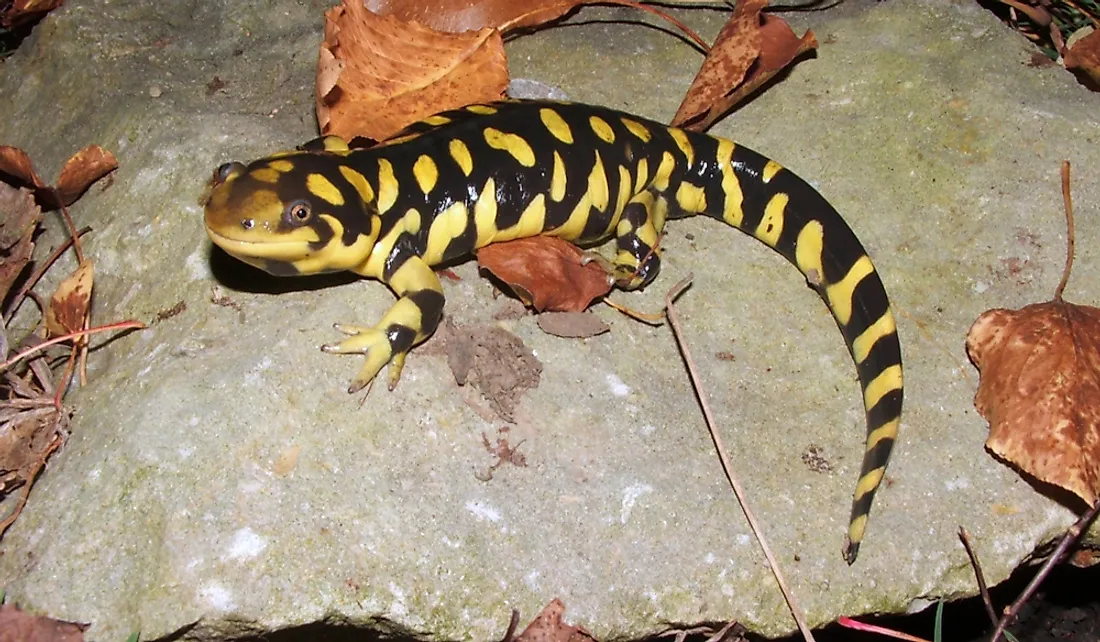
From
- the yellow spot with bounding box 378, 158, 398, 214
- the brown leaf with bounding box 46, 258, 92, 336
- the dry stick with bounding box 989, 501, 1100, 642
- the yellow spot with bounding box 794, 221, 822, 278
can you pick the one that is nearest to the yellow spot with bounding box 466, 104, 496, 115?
the yellow spot with bounding box 378, 158, 398, 214

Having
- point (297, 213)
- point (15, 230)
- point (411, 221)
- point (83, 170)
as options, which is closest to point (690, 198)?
point (411, 221)

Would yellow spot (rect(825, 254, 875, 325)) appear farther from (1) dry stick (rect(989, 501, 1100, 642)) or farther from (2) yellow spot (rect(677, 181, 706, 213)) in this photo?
(1) dry stick (rect(989, 501, 1100, 642))

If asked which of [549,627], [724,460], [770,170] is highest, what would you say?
[770,170]

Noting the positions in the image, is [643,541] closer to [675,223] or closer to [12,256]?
[675,223]

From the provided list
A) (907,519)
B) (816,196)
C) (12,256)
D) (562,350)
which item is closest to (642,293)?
(562,350)

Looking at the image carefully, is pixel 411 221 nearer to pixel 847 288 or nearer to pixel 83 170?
pixel 83 170

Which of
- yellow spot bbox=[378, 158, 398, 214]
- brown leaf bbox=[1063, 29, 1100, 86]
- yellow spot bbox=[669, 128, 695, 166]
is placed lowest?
yellow spot bbox=[669, 128, 695, 166]
